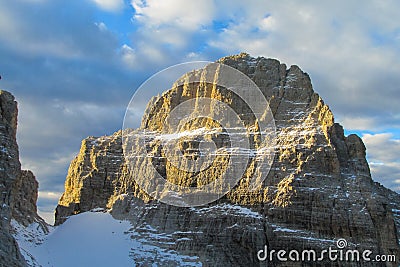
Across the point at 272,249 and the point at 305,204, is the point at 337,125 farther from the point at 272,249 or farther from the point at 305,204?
the point at 272,249

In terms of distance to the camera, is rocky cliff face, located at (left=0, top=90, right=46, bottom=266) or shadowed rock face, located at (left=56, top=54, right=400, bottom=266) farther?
shadowed rock face, located at (left=56, top=54, right=400, bottom=266)

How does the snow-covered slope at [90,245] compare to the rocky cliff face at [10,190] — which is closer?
the rocky cliff face at [10,190]

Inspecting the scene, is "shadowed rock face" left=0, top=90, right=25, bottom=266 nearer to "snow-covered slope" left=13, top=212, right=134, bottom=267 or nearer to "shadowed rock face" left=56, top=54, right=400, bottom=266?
"snow-covered slope" left=13, top=212, right=134, bottom=267

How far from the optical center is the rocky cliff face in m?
141

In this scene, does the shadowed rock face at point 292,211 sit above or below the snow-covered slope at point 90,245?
above

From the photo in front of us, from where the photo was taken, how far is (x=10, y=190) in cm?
15562

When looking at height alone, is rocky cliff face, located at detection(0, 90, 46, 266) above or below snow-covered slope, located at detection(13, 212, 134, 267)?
above

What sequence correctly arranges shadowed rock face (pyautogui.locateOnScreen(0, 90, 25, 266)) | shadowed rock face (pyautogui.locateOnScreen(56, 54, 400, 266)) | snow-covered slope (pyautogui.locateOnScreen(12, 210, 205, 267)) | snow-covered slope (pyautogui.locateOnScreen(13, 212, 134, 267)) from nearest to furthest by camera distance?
shadowed rock face (pyautogui.locateOnScreen(0, 90, 25, 266)) → snow-covered slope (pyautogui.locateOnScreen(13, 212, 134, 267)) → snow-covered slope (pyautogui.locateOnScreen(12, 210, 205, 267)) → shadowed rock face (pyautogui.locateOnScreen(56, 54, 400, 266))

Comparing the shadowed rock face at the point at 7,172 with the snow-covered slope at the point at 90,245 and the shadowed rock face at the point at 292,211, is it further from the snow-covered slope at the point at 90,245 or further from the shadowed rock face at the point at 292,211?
the shadowed rock face at the point at 292,211

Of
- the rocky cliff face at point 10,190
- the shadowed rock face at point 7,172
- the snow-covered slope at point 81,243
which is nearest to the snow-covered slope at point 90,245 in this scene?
the snow-covered slope at point 81,243

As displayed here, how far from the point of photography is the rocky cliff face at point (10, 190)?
5546 inches

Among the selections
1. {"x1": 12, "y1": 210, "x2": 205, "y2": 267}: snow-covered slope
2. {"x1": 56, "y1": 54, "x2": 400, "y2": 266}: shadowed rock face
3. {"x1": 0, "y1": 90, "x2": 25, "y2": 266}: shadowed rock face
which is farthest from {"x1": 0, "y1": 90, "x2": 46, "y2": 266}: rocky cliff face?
{"x1": 56, "y1": 54, "x2": 400, "y2": 266}: shadowed rock face

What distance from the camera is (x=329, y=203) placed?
17700 centimetres

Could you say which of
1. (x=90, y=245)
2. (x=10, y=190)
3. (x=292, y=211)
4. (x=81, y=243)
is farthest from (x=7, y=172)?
(x=292, y=211)
